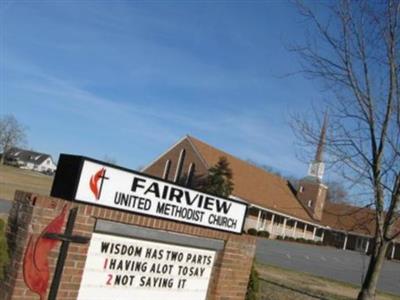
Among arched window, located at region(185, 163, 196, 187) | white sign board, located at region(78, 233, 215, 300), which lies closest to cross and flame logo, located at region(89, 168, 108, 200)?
white sign board, located at region(78, 233, 215, 300)

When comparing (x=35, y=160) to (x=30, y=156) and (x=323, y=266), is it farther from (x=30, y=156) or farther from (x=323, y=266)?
(x=323, y=266)

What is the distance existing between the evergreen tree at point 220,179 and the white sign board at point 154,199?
4096cm

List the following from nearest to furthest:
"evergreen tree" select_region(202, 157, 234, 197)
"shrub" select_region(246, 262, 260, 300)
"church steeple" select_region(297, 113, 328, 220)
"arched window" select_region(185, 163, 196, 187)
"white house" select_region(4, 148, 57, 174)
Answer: "shrub" select_region(246, 262, 260, 300), "evergreen tree" select_region(202, 157, 234, 197), "arched window" select_region(185, 163, 196, 187), "church steeple" select_region(297, 113, 328, 220), "white house" select_region(4, 148, 57, 174)

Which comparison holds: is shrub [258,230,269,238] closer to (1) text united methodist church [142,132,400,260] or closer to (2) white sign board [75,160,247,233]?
(1) text united methodist church [142,132,400,260]

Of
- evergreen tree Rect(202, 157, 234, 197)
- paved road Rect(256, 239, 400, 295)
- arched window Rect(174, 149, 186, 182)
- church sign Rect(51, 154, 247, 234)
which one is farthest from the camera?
arched window Rect(174, 149, 186, 182)

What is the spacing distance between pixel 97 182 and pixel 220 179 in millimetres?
43878

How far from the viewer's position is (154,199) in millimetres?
6238

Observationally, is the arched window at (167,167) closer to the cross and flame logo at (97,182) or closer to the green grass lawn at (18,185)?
the green grass lawn at (18,185)

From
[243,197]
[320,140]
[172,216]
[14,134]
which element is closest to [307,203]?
[243,197]

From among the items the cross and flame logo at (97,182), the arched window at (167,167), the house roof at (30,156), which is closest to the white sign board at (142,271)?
the cross and flame logo at (97,182)

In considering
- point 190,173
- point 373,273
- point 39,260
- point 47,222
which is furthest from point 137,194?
point 190,173

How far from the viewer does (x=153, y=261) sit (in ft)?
21.1

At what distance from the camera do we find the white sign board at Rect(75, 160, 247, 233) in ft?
18.2

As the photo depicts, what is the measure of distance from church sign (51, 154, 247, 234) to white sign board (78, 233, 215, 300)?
38 centimetres
